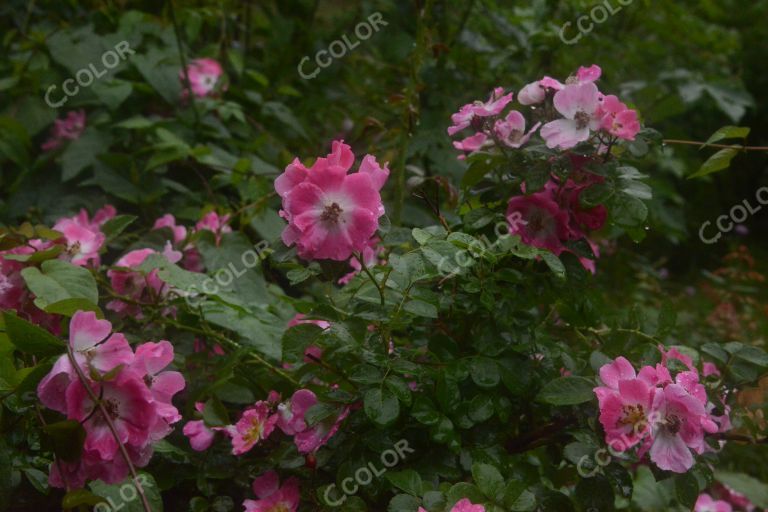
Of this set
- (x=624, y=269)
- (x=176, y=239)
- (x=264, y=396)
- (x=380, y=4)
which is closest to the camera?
(x=264, y=396)

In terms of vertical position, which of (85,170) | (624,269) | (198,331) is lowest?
(624,269)

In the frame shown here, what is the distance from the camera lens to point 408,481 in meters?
0.88

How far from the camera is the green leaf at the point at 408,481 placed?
34.4 inches

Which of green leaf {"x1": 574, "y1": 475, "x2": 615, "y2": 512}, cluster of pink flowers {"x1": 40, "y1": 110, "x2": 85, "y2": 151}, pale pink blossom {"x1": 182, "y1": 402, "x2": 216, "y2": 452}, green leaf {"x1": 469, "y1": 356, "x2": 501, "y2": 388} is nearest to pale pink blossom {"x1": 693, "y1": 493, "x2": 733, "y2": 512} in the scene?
green leaf {"x1": 574, "y1": 475, "x2": 615, "y2": 512}

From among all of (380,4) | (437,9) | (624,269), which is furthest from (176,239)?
(624,269)

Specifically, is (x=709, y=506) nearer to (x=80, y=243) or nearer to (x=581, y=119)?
(x=581, y=119)

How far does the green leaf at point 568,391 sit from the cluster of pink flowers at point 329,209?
283mm

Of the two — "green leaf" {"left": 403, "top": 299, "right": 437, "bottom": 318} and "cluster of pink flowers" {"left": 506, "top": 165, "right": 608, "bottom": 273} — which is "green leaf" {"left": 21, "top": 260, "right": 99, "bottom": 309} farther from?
"cluster of pink flowers" {"left": 506, "top": 165, "right": 608, "bottom": 273}

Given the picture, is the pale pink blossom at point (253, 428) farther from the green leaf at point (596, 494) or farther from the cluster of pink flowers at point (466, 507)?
the green leaf at point (596, 494)

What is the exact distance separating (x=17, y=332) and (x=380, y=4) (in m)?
1.94

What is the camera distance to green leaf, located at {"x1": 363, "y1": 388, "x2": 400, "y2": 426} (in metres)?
0.86

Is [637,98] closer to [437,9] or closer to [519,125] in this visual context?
[437,9]

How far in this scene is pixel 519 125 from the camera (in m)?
1.02

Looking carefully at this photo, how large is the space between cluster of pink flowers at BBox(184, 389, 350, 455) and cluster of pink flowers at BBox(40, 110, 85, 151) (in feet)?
4.04
